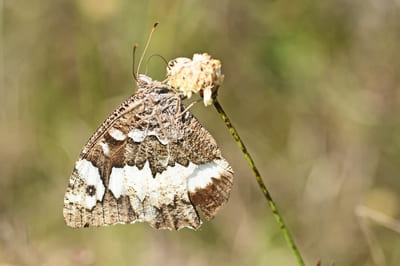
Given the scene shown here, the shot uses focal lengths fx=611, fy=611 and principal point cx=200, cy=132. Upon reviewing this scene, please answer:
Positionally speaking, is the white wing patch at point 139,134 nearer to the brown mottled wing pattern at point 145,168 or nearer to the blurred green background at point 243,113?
the brown mottled wing pattern at point 145,168

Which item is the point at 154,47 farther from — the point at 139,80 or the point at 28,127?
the point at 139,80

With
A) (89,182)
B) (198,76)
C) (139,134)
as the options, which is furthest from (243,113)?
(198,76)

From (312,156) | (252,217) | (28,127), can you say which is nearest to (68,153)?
(28,127)

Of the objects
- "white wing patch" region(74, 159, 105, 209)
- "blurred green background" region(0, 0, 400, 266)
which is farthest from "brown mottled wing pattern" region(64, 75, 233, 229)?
"blurred green background" region(0, 0, 400, 266)

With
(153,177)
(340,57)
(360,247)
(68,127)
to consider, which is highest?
(68,127)

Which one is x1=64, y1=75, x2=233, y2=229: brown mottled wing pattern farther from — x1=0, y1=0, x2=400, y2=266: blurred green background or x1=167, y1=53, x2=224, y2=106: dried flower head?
x1=0, y1=0, x2=400, y2=266: blurred green background
